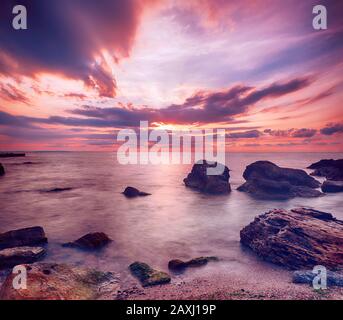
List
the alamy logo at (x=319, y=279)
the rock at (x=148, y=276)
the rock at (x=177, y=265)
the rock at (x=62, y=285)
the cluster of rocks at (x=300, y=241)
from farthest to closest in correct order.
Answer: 1. the rock at (x=177, y=265)
2. the cluster of rocks at (x=300, y=241)
3. the rock at (x=148, y=276)
4. the alamy logo at (x=319, y=279)
5. the rock at (x=62, y=285)

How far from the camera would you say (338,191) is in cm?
2830

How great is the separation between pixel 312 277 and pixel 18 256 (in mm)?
11063

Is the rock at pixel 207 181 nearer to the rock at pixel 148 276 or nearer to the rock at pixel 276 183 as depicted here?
the rock at pixel 276 183

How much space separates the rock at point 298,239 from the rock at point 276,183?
1523cm

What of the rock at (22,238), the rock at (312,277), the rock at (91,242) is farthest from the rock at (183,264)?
A: the rock at (22,238)

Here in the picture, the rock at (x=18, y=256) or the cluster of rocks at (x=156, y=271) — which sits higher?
the rock at (x=18, y=256)

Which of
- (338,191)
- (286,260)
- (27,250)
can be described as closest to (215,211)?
(286,260)

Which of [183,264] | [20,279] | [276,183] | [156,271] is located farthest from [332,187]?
[20,279]

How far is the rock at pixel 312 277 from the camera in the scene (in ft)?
24.1

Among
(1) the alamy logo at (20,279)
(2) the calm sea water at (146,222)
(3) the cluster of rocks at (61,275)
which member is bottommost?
(2) the calm sea water at (146,222)

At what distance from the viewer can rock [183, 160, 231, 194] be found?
29.4 m

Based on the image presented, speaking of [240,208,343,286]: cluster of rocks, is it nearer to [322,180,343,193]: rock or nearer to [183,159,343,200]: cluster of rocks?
[183,159,343,200]: cluster of rocks

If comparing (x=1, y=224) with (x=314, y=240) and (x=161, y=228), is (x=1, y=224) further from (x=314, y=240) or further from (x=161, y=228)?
(x=314, y=240)

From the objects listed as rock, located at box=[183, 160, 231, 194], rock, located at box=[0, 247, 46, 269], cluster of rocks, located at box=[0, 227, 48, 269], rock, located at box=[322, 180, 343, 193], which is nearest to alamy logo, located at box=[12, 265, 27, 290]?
rock, located at box=[0, 247, 46, 269]
